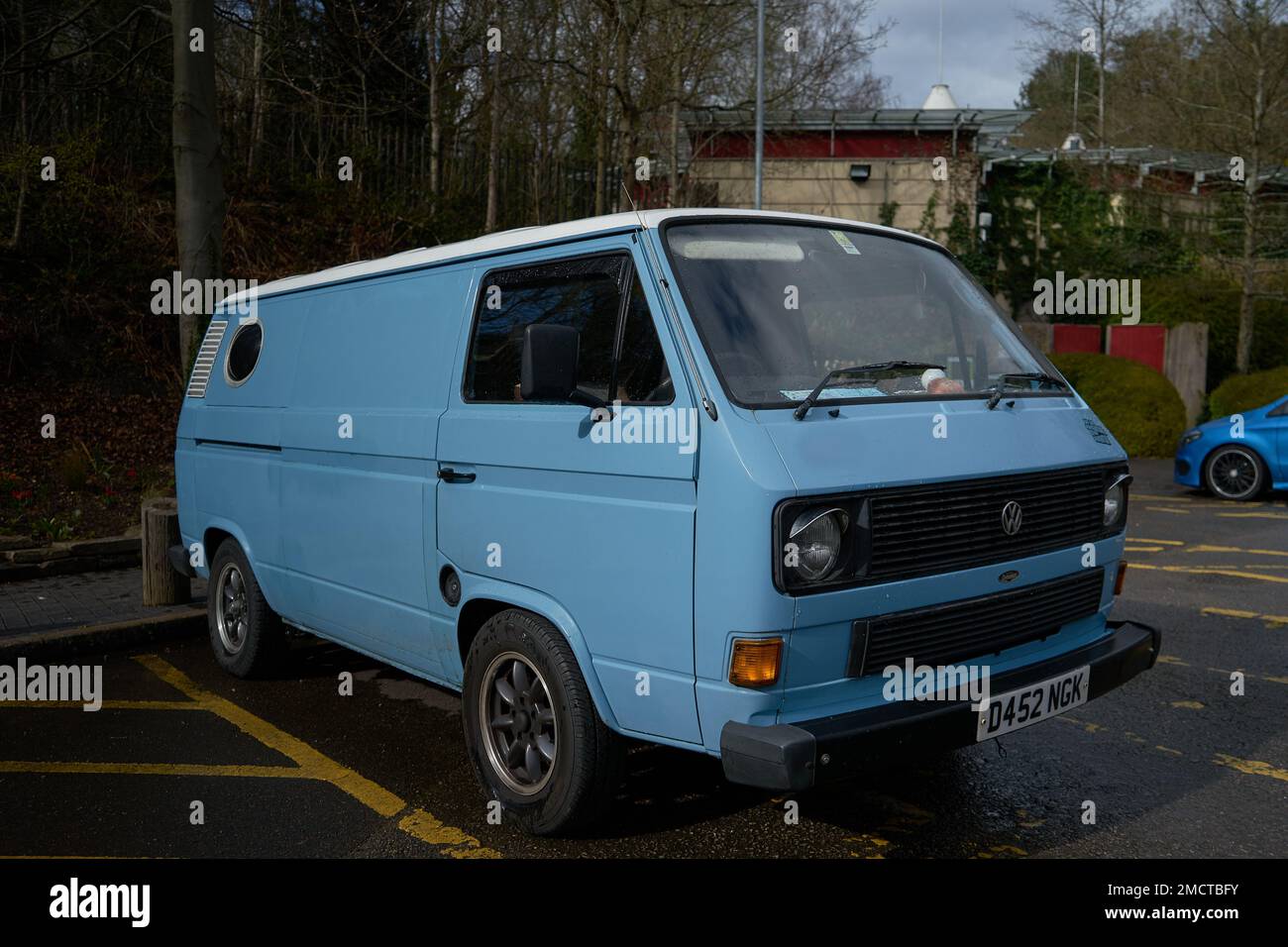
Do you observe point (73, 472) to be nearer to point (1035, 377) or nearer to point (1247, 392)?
point (1035, 377)

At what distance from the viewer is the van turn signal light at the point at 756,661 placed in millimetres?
3385

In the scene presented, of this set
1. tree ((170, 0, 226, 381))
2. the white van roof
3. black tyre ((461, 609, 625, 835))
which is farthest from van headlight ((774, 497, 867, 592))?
tree ((170, 0, 226, 381))

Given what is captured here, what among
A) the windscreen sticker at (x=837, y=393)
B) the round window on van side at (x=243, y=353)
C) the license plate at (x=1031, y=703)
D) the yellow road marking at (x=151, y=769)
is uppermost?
the round window on van side at (x=243, y=353)

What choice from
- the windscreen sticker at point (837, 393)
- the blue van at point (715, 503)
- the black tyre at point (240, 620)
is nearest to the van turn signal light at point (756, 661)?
the blue van at point (715, 503)

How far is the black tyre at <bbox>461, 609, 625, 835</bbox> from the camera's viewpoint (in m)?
3.87

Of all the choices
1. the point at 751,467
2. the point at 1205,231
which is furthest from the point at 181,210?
the point at 1205,231

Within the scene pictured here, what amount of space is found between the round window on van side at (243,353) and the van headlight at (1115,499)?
15.0 ft

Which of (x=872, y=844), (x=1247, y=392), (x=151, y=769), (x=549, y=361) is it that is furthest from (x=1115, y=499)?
(x=1247, y=392)

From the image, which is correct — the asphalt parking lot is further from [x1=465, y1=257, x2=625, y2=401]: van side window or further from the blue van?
[x1=465, y1=257, x2=625, y2=401]: van side window

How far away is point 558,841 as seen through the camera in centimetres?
411

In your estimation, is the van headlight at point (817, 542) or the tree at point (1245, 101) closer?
the van headlight at point (817, 542)

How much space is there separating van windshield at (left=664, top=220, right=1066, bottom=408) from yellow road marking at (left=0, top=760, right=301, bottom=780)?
2753 millimetres

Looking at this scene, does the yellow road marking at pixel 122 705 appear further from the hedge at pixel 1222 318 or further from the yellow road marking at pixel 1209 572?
the hedge at pixel 1222 318
